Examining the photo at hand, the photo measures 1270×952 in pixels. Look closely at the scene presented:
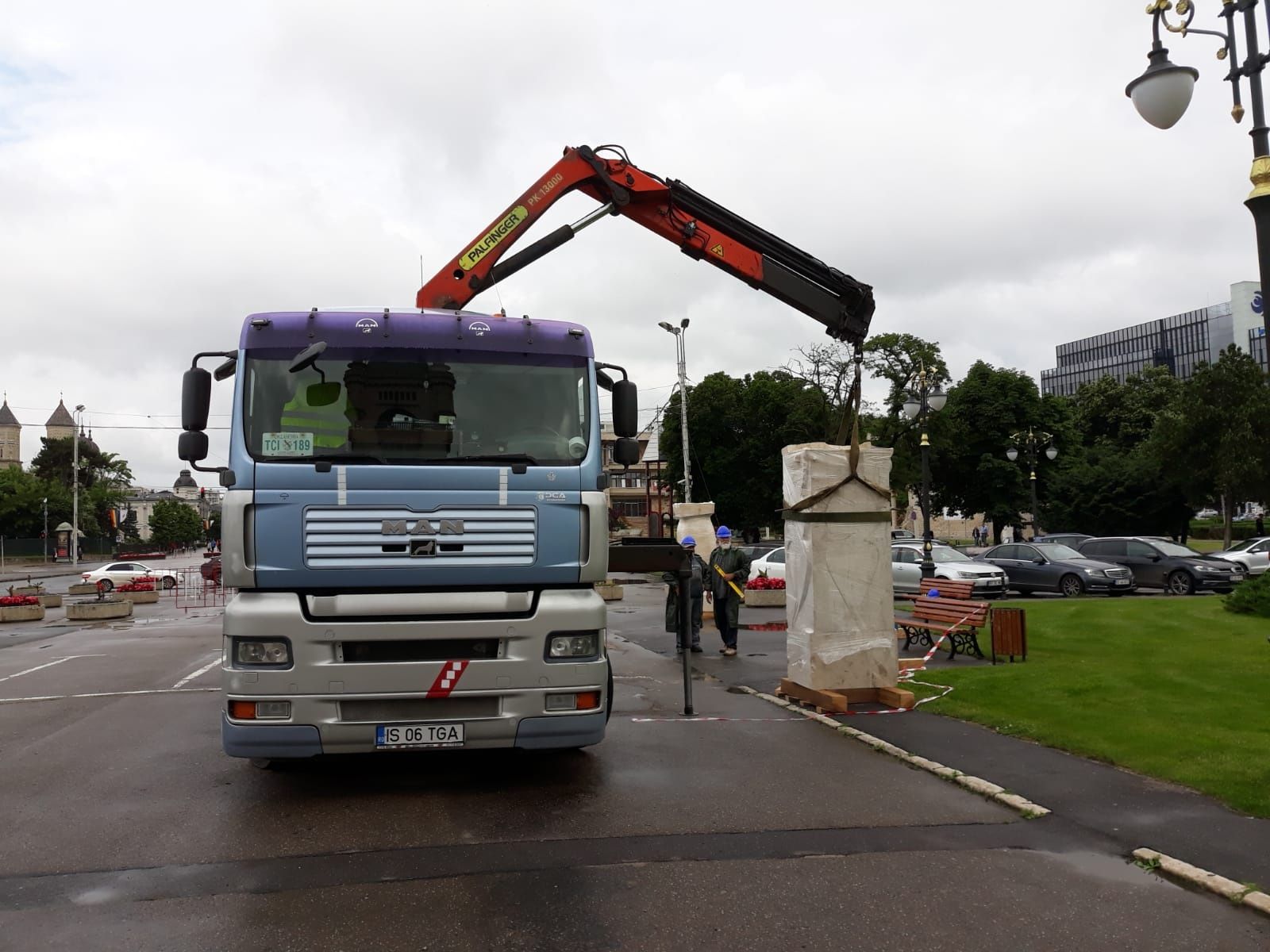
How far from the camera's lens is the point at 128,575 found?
40469mm

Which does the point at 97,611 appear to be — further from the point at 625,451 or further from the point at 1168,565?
the point at 1168,565

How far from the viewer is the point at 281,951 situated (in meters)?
4.00

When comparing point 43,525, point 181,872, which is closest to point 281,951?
point 181,872

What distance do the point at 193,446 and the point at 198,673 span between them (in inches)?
305

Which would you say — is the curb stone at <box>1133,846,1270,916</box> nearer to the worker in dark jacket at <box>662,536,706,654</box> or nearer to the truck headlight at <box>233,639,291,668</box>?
the truck headlight at <box>233,639,291,668</box>

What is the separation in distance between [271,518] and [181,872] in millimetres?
2107

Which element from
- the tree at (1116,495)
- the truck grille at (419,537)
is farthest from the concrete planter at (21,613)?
the tree at (1116,495)

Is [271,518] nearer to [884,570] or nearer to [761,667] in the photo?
[884,570]

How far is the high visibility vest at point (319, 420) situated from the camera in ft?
20.9

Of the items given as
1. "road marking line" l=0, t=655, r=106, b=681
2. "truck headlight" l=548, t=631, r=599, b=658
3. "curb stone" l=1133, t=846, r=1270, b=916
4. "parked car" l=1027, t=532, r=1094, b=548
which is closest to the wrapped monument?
"truck headlight" l=548, t=631, r=599, b=658

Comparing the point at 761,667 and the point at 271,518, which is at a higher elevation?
the point at 271,518

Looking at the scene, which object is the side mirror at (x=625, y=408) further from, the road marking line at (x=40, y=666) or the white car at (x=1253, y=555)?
the white car at (x=1253, y=555)

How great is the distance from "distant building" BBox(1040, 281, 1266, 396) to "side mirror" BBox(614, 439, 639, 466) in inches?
4114

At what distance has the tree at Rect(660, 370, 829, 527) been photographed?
55.6 m
